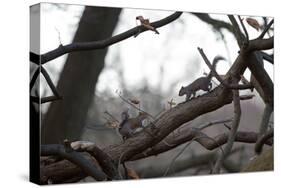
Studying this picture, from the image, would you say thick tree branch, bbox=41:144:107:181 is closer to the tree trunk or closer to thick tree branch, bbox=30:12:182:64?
the tree trunk

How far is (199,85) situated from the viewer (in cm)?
586

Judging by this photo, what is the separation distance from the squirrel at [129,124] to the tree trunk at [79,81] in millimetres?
358

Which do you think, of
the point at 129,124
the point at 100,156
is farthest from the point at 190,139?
the point at 100,156

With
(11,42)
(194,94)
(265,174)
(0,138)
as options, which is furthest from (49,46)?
(265,174)

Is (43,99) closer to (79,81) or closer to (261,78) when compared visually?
(79,81)

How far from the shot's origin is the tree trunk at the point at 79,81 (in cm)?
523

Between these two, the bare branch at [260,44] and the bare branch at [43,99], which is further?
the bare branch at [260,44]

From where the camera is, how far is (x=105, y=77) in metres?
5.47

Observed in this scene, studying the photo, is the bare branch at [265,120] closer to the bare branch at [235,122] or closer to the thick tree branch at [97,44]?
the bare branch at [235,122]

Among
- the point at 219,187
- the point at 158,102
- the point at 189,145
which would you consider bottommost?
the point at 219,187

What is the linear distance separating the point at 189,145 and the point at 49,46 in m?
1.63

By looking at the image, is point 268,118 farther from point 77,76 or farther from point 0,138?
point 0,138

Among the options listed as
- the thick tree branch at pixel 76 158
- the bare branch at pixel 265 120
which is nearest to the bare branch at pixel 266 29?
the bare branch at pixel 265 120

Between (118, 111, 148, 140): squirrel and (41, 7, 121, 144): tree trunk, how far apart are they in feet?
1.17
